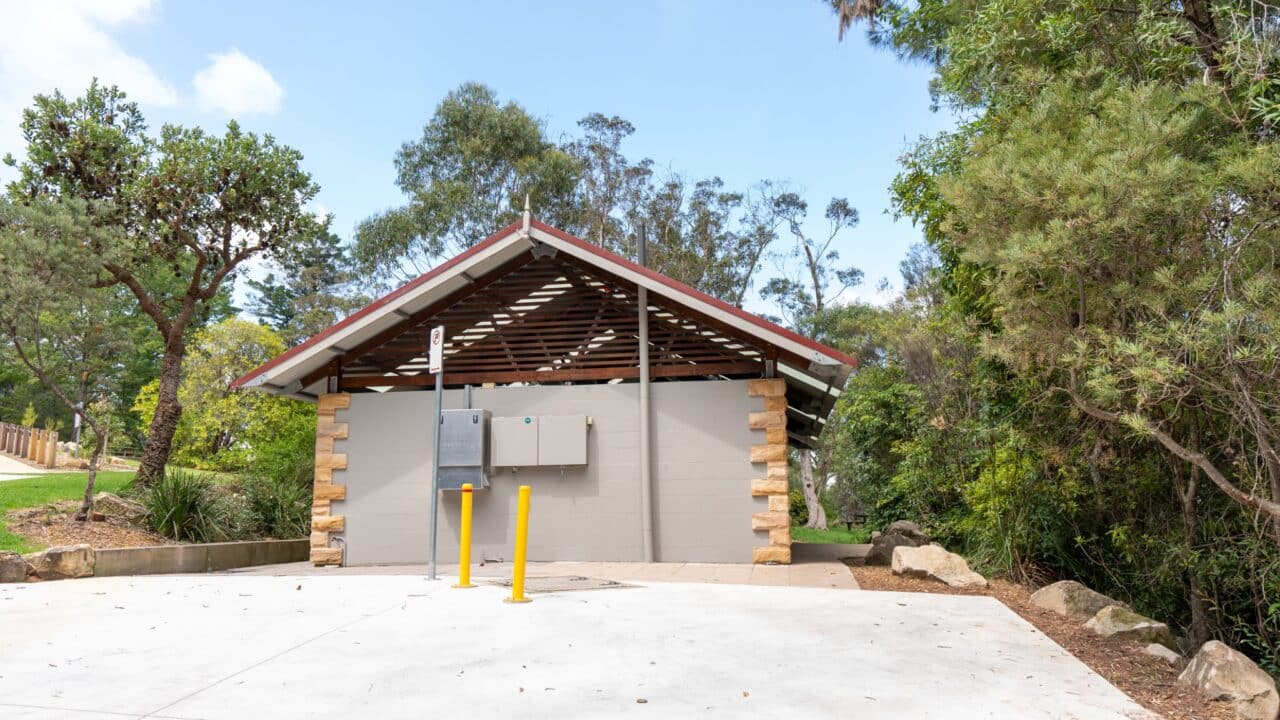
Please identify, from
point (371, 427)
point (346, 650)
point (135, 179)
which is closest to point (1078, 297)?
point (346, 650)

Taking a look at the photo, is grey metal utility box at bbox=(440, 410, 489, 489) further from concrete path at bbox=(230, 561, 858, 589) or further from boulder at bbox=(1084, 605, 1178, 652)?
boulder at bbox=(1084, 605, 1178, 652)

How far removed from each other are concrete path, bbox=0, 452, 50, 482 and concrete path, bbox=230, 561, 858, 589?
14307 mm

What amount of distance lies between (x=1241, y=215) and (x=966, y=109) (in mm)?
4506

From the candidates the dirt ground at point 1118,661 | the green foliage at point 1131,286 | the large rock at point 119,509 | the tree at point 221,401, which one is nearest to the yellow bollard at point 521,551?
the dirt ground at point 1118,661

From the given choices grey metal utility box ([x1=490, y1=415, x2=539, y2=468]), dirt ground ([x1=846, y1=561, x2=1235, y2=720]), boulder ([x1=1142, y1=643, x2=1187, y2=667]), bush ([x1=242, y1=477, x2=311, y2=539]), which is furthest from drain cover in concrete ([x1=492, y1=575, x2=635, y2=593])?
bush ([x1=242, y1=477, x2=311, y2=539])

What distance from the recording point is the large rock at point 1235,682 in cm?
439

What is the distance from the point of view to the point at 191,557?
35.8ft

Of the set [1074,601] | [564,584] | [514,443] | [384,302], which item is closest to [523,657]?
[564,584]

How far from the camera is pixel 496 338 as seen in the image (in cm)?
1123

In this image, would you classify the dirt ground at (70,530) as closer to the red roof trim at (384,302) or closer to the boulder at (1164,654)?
the red roof trim at (384,302)

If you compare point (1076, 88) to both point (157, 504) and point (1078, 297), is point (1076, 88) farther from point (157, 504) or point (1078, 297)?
point (157, 504)

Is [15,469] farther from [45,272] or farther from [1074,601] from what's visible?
[1074,601]

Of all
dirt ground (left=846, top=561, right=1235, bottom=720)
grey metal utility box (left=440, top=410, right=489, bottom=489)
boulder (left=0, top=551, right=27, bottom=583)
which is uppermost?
grey metal utility box (left=440, top=410, right=489, bottom=489)

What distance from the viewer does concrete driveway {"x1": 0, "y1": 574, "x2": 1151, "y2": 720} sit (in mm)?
3826
